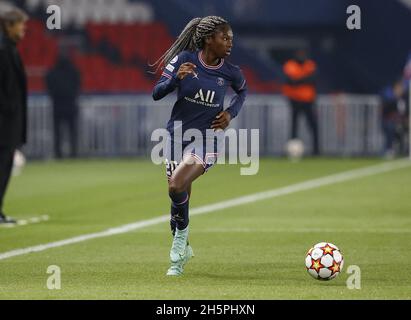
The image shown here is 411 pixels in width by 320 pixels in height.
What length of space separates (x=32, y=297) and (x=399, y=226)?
254 inches

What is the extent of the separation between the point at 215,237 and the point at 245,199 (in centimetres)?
479

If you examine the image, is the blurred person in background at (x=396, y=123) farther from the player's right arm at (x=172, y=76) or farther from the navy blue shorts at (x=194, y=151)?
the player's right arm at (x=172, y=76)

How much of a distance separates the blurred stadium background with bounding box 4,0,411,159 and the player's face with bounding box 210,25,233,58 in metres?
18.6

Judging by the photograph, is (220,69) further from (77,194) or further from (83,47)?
(83,47)

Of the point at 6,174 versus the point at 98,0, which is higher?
the point at 98,0

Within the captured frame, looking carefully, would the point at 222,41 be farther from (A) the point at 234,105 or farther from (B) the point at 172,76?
(A) the point at 234,105

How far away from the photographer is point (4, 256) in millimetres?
12195

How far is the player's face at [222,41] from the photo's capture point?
10898 mm

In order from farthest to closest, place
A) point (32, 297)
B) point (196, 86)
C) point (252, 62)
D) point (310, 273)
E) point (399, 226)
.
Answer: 1. point (252, 62)
2. point (399, 226)
3. point (196, 86)
4. point (310, 273)
5. point (32, 297)

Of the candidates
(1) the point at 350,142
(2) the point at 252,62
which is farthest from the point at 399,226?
(2) the point at 252,62

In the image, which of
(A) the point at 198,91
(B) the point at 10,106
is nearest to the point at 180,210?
(A) the point at 198,91

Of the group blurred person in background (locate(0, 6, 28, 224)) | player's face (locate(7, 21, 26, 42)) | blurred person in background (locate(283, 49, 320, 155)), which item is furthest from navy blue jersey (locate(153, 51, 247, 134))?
blurred person in background (locate(283, 49, 320, 155))

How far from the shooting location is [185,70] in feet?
35.3

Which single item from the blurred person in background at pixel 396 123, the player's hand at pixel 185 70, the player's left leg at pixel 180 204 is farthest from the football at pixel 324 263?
the blurred person in background at pixel 396 123
